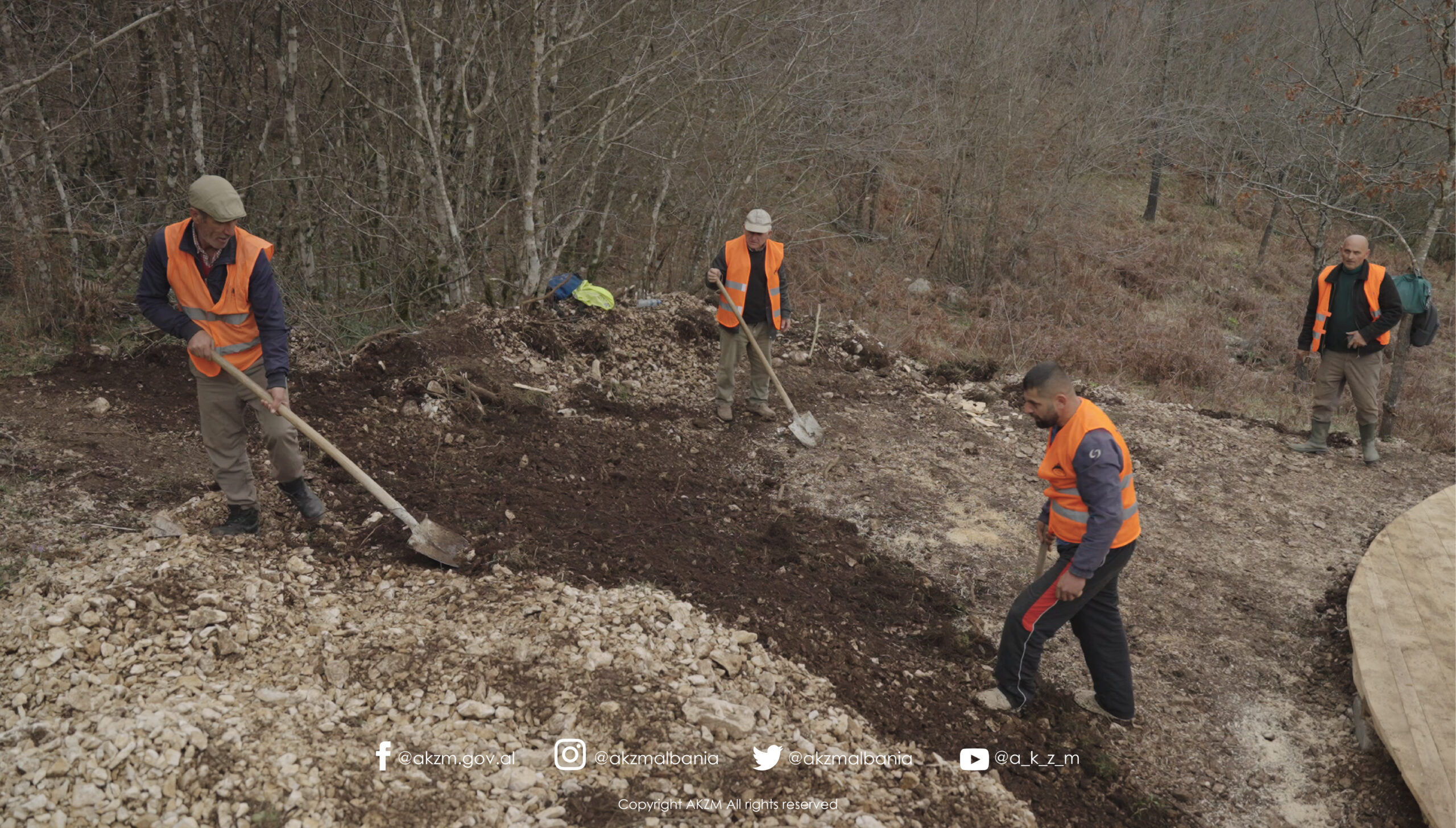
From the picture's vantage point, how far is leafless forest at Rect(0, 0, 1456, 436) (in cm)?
764

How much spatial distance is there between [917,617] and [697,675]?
1523 millimetres

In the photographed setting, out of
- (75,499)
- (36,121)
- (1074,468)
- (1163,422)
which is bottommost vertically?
(1163,422)

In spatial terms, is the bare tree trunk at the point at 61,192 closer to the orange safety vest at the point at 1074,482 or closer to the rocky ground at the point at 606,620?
the rocky ground at the point at 606,620

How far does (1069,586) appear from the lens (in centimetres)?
357

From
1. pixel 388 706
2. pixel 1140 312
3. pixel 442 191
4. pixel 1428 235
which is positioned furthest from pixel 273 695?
pixel 1140 312

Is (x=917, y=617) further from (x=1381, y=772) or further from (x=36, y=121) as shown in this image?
(x=36, y=121)

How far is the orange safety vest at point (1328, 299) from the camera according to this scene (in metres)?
6.78

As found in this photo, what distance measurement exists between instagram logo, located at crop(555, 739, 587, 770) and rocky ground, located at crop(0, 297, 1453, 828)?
1.4 inches

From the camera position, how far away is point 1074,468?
354 cm

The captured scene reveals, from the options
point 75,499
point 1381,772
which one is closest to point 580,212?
point 75,499

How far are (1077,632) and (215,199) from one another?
4.19 metres

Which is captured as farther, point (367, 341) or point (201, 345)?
point (367, 341)

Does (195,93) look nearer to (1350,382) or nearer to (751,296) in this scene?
(751,296)

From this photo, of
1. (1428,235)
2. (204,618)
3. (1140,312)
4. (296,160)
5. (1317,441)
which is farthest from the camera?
(1140,312)
